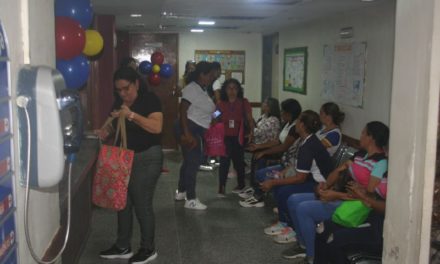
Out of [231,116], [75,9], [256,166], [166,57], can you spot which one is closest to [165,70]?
[166,57]

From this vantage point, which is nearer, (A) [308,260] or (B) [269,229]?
(A) [308,260]

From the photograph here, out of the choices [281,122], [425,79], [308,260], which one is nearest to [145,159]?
[308,260]

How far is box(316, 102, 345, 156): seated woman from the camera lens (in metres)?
4.22

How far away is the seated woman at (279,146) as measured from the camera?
467cm

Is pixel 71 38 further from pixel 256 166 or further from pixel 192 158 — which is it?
pixel 256 166

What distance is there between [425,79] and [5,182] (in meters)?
1.19

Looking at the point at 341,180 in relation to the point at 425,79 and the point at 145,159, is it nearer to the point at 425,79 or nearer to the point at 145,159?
the point at 145,159

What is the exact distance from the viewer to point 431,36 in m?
1.30

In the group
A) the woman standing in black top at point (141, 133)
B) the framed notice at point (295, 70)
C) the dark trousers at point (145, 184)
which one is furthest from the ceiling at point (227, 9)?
the dark trousers at point (145, 184)

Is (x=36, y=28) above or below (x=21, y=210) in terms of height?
above

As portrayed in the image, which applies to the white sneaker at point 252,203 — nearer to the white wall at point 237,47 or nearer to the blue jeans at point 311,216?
the blue jeans at point 311,216

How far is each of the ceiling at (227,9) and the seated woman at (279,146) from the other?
0.97 meters

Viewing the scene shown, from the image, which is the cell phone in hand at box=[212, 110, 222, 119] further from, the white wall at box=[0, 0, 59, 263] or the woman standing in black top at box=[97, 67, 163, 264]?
the white wall at box=[0, 0, 59, 263]

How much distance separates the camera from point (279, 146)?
487 centimetres
